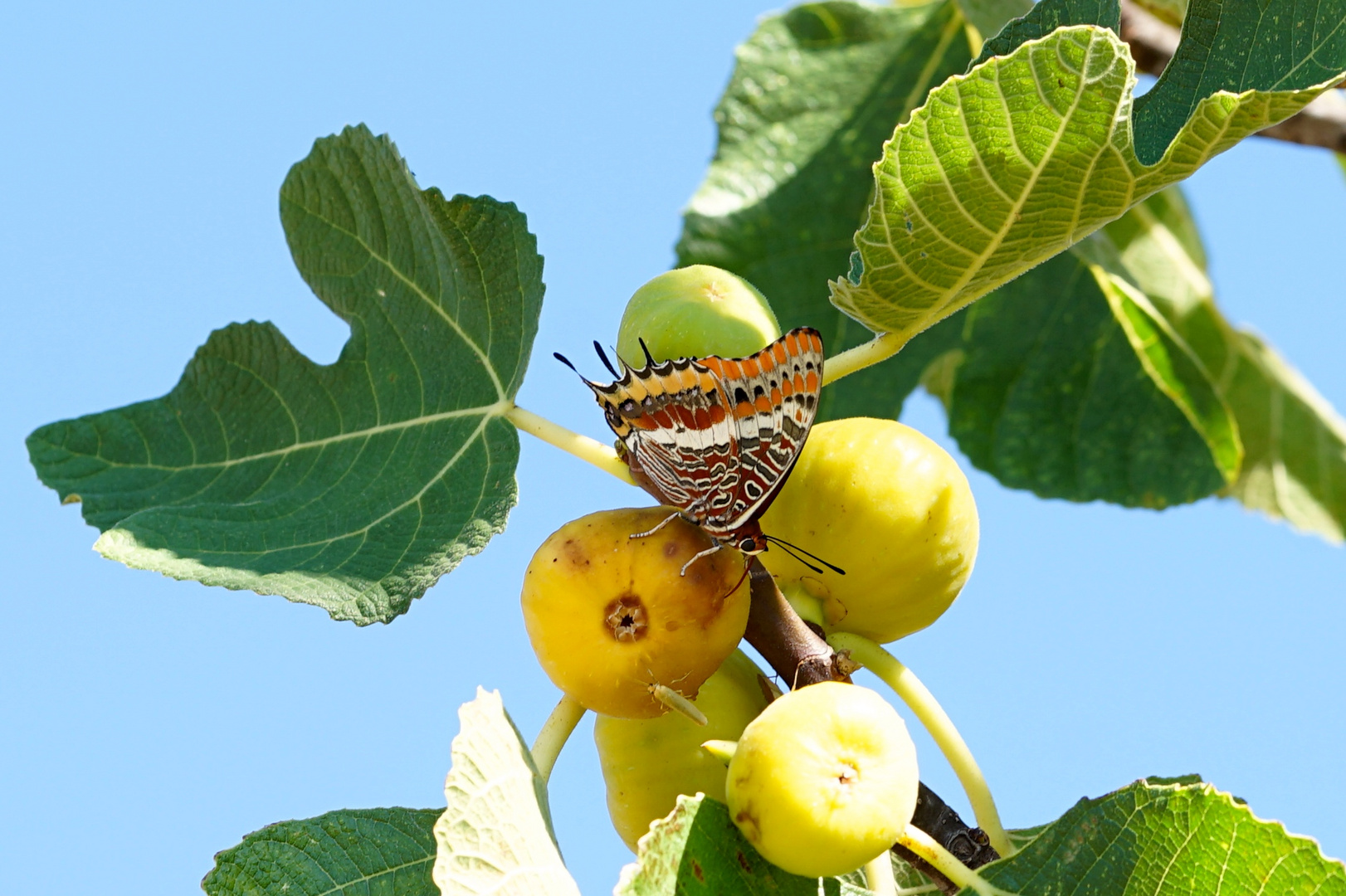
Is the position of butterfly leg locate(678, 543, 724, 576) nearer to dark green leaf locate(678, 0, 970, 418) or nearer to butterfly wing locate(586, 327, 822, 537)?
butterfly wing locate(586, 327, 822, 537)

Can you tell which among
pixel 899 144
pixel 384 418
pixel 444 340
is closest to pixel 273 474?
pixel 384 418

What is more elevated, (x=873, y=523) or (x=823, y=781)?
(x=873, y=523)

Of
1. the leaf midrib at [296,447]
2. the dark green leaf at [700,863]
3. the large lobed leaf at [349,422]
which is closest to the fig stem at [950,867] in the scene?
the dark green leaf at [700,863]

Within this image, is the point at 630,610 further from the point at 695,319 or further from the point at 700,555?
the point at 695,319

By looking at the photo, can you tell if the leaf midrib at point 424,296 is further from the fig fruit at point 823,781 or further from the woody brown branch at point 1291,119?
the woody brown branch at point 1291,119

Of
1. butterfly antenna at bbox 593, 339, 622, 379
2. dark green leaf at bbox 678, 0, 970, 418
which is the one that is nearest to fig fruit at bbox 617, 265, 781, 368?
butterfly antenna at bbox 593, 339, 622, 379

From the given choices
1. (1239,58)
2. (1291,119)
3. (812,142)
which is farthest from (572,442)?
(1291,119)

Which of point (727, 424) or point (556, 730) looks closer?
point (727, 424)

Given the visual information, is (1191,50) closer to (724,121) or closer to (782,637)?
(782,637)
